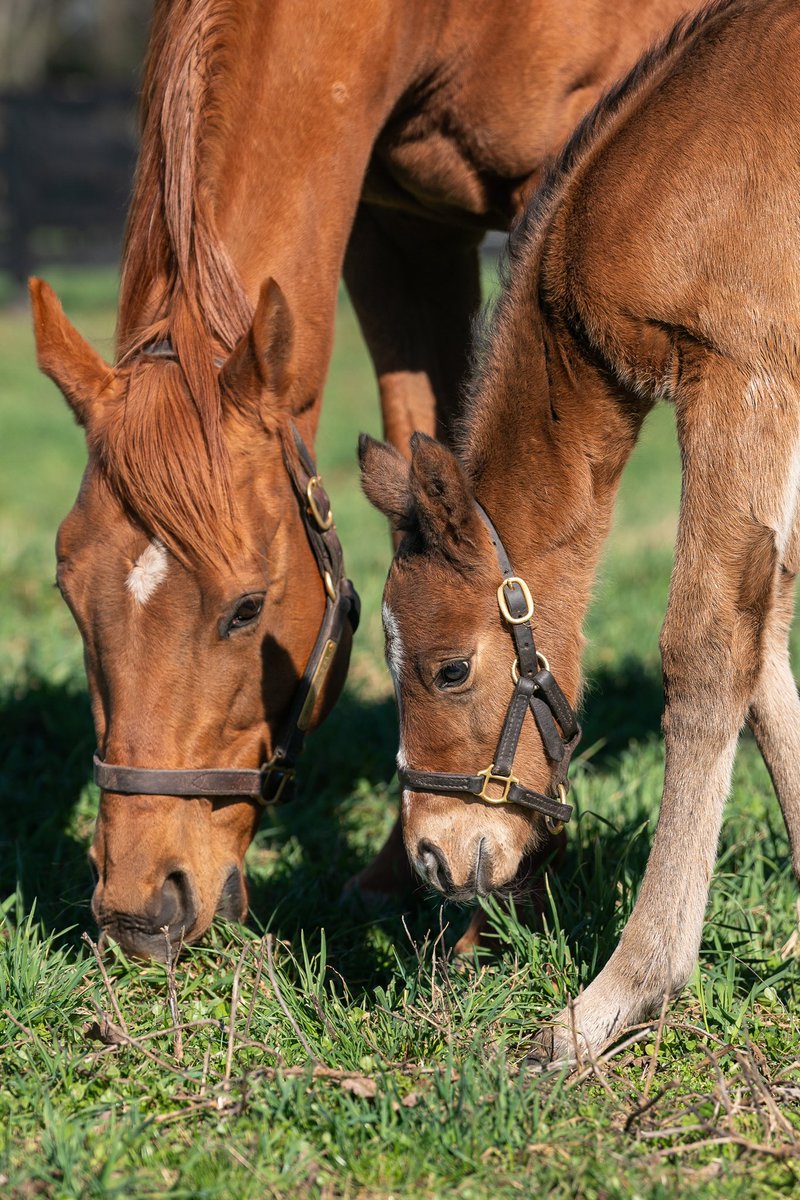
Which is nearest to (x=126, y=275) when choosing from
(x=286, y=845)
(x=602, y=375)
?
(x=602, y=375)

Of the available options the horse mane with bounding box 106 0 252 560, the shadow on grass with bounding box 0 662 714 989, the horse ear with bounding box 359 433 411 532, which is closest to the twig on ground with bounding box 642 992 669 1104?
the shadow on grass with bounding box 0 662 714 989

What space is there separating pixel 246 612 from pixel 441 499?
0.57m

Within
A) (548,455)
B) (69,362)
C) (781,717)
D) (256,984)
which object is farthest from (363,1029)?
(69,362)

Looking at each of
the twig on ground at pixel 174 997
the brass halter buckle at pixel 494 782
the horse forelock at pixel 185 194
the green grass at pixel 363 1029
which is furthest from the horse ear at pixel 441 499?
the twig on ground at pixel 174 997

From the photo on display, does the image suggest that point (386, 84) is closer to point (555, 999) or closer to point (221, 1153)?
point (555, 999)

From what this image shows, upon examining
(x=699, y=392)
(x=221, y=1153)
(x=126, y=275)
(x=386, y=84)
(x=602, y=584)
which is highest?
(x=386, y=84)

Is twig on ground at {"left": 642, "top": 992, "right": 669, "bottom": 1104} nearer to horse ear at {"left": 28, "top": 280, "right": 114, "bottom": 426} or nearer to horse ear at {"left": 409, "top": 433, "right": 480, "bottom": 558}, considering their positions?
horse ear at {"left": 409, "top": 433, "right": 480, "bottom": 558}

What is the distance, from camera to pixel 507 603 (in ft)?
9.82

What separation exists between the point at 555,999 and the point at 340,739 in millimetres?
1928

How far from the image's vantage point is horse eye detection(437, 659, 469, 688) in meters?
2.97

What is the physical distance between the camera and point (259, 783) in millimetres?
3191

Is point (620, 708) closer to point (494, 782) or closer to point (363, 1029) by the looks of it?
point (494, 782)

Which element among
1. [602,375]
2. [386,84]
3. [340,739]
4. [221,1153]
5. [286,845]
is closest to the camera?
[221,1153]

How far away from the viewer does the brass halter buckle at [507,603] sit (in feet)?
9.82
